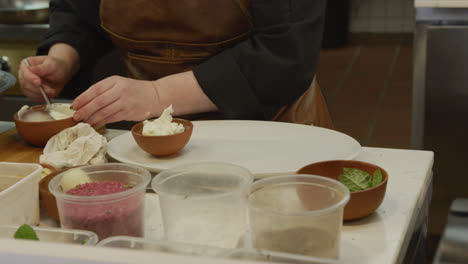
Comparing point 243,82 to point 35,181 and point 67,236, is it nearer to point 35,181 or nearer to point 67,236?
point 35,181

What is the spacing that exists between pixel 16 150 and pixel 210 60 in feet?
1.67

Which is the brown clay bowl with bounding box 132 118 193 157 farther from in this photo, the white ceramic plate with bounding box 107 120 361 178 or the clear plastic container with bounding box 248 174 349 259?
the clear plastic container with bounding box 248 174 349 259

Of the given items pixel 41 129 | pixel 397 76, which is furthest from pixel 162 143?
pixel 397 76

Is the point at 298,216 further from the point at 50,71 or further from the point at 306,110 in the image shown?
the point at 50,71

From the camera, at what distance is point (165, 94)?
1.51 m

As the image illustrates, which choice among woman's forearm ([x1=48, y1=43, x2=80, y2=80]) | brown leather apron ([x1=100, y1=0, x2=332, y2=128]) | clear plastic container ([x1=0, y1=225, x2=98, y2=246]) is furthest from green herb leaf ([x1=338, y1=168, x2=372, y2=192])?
woman's forearm ([x1=48, y1=43, x2=80, y2=80])

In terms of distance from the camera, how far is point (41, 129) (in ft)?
4.38

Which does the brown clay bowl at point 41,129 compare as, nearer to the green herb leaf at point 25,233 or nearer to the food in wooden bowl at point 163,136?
the food in wooden bowl at point 163,136

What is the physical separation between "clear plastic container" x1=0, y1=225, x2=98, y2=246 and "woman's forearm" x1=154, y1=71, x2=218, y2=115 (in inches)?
31.1

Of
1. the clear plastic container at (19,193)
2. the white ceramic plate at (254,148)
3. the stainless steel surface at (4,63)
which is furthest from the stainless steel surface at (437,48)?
the clear plastic container at (19,193)

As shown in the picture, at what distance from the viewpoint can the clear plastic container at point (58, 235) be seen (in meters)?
0.71

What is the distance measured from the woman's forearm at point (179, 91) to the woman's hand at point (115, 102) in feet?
0.05

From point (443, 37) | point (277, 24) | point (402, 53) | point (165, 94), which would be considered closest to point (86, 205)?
point (165, 94)

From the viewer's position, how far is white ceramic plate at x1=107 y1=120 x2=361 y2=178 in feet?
3.86
